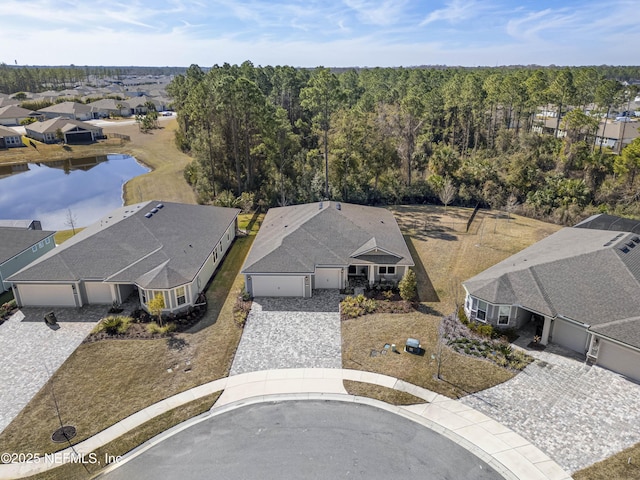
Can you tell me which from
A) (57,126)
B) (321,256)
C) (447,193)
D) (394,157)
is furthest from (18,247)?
(57,126)

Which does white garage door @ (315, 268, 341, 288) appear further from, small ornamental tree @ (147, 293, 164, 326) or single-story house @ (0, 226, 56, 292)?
single-story house @ (0, 226, 56, 292)

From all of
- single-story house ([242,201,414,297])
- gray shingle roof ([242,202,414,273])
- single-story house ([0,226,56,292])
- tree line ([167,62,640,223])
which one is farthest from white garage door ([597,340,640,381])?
single-story house ([0,226,56,292])

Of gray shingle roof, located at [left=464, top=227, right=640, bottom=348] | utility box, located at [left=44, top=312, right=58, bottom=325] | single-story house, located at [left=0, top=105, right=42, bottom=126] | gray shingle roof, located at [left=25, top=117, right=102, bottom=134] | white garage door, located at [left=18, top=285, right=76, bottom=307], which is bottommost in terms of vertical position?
utility box, located at [left=44, top=312, right=58, bottom=325]

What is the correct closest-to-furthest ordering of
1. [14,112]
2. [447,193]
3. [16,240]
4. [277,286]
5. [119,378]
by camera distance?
[119,378], [277,286], [16,240], [447,193], [14,112]

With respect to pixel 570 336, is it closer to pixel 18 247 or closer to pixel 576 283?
pixel 576 283

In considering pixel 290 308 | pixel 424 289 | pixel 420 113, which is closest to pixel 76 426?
pixel 290 308

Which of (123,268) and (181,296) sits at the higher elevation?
(123,268)
